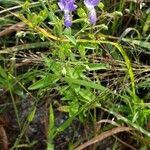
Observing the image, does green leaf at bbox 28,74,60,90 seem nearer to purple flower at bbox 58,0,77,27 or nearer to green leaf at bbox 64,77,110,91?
green leaf at bbox 64,77,110,91

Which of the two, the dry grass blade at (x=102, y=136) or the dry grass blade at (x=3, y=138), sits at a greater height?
the dry grass blade at (x=102, y=136)

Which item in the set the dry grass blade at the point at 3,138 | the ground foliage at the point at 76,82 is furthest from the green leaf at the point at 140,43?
the dry grass blade at the point at 3,138

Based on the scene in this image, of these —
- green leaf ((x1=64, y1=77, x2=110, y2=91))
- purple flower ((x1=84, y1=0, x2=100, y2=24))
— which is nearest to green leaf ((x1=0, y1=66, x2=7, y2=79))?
green leaf ((x1=64, y1=77, x2=110, y2=91))

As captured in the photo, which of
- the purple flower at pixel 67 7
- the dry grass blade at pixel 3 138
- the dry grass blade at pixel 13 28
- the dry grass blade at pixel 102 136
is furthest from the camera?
the dry grass blade at pixel 13 28

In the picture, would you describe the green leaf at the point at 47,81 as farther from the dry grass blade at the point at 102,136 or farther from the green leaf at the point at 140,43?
the green leaf at the point at 140,43

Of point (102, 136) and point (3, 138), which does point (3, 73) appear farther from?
point (102, 136)

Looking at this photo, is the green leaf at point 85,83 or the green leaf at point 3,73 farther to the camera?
the green leaf at point 3,73

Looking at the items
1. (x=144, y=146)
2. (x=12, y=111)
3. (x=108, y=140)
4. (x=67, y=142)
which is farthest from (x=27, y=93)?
(x=144, y=146)

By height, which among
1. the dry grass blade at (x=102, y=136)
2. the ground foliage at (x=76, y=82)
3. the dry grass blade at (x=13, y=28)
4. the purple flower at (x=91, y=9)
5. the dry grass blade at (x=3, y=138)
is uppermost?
the purple flower at (x=91, y=9)

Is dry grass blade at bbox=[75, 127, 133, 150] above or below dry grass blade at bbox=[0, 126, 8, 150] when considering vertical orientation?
above

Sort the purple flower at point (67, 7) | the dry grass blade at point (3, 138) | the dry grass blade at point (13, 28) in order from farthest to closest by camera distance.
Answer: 1. the dry grass blade at point (13, 28)
2. the dry grass blade at point (3, 138)
3. the purple flower at point (67, 7)
